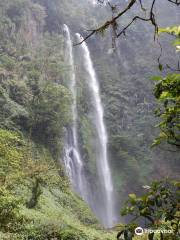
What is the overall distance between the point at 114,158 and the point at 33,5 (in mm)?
14990

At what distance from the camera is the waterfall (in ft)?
86.0

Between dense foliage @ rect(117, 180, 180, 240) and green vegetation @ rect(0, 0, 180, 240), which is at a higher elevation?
dense foliage @ rect(117, 180, 180, 240)

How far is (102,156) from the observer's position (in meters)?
27.9

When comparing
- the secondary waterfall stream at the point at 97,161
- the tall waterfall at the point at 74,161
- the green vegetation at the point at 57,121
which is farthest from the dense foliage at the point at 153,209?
the secondary waterfall stream at the point at 97,161

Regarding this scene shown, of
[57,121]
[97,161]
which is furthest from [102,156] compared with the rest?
[57,121]

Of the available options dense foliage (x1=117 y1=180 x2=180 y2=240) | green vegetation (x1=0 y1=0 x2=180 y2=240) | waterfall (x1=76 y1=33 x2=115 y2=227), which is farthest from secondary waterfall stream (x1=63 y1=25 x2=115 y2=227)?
dense foliage (x1=117 y1=180 x2=180 y2=240)

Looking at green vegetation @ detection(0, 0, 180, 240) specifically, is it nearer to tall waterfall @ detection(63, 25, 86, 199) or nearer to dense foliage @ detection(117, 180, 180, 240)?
dense foliage @ detection(117, 180, 180, 240)

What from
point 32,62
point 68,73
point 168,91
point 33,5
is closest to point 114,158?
point 68,73

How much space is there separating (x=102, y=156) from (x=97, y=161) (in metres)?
0.73

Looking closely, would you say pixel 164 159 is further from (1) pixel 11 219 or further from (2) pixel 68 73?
(1) pixel 11 219

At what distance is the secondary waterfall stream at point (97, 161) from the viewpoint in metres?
23.9

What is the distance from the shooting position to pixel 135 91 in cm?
3547

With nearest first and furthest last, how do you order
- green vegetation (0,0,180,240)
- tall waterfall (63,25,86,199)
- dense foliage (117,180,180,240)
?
dense foliage (117,180,180,240)
green vegetation (0,0,180,240)
tall waterfall (63,25,86,199)

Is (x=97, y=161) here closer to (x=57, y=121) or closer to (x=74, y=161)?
(x=74, y=161)
